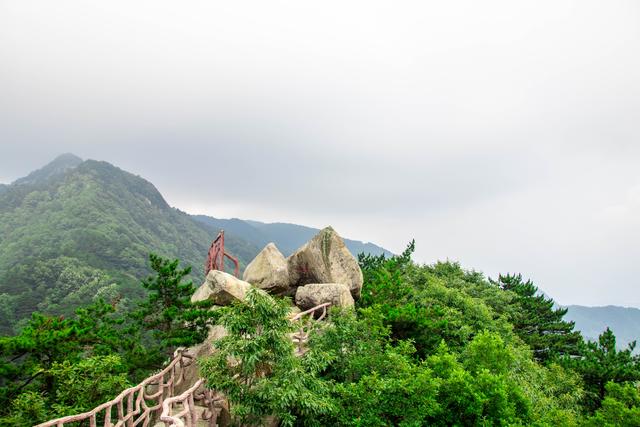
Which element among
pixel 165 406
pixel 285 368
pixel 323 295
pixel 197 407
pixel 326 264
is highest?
pixel 326 264

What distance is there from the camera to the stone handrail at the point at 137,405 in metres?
7.05

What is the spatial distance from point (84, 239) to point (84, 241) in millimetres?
964

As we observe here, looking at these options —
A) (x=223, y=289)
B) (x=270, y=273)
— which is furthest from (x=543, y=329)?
(x=223, y=289)

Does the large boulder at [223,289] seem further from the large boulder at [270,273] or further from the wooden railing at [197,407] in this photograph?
the wooden railing at [197,407]

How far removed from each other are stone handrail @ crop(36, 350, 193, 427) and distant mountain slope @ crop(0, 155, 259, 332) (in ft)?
173

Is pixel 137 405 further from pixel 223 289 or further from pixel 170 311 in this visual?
pixel 223 289

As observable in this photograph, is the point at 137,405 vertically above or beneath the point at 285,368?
beneath

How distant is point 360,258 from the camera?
37.9m

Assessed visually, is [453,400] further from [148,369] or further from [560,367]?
[560,367]

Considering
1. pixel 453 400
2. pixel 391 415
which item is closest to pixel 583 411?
pixel 453 400

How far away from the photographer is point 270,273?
1961 centimetres

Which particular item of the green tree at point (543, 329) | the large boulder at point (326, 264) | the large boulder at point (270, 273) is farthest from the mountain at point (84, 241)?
the green tree at point (543, 329)

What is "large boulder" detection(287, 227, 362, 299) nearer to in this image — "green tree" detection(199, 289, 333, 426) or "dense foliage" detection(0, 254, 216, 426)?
"dense foliage" detection(0, 254, 216, 426)

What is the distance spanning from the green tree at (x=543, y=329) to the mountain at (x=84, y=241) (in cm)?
1960
